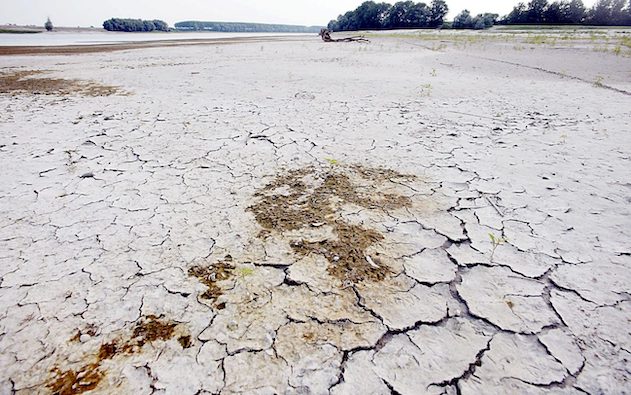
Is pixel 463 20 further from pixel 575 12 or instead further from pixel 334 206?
pixel 334 206

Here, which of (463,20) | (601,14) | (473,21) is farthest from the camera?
(463,20)

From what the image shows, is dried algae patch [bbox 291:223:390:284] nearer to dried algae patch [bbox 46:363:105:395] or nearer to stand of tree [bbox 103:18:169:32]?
dried algae patch [bbox 46:363:105:395]

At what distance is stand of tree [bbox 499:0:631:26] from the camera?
44147 millimetres

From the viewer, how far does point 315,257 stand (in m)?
1.82

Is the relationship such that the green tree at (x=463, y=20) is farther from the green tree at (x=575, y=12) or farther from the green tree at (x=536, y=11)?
the green tree at (x=575, y=12)

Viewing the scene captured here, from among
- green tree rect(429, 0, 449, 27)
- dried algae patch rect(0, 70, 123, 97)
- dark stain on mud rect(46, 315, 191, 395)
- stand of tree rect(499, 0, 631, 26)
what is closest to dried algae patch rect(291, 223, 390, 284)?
dark stain on mud rect(46, 315, 191, 395)

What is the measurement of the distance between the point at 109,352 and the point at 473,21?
59.0 meters

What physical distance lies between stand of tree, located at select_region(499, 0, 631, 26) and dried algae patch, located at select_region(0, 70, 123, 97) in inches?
2340

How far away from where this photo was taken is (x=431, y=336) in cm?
136

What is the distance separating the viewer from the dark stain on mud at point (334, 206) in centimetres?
178

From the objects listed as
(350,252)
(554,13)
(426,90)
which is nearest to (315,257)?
(350,252)

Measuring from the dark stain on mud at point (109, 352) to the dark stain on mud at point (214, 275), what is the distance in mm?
199

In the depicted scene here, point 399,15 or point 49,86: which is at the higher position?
point 399,15

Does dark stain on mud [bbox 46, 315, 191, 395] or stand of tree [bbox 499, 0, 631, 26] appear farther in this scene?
stand of tree [bbox 499, 0, 631, 26]
